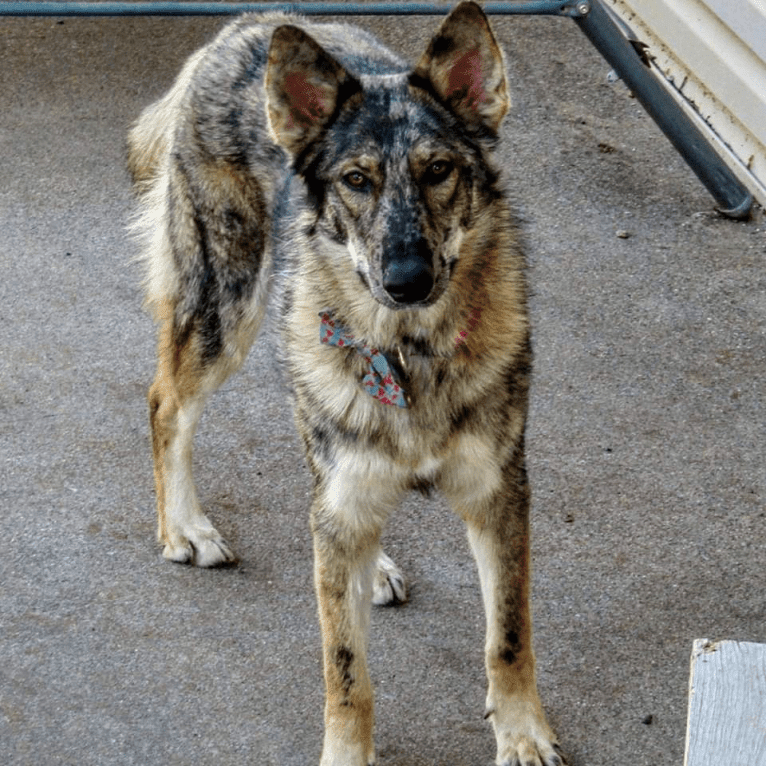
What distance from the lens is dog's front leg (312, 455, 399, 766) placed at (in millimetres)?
3527

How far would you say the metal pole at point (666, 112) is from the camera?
5.94 meters

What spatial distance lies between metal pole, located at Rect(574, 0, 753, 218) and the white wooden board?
4.18 m

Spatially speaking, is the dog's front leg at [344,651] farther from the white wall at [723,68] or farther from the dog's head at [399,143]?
the white wall at [723,68]

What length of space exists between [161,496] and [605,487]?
1555mm

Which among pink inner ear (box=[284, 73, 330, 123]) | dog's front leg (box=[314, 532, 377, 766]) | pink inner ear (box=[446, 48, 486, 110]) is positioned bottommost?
dog's front leg (box=[314, 532, 377, 766])

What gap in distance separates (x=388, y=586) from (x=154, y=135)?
183 cm

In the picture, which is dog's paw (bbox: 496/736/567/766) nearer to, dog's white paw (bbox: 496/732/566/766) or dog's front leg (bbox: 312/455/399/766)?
dog's white paw (bbox: 496/732/566/766)

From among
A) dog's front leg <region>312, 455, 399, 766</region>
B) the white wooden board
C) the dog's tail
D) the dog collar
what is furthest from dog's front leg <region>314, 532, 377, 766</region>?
the dog's tail

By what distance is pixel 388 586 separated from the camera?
4.22m

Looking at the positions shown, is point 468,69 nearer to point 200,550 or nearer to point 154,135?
point 154,135

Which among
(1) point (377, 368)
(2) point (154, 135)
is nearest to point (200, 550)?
(1) point (377, 368)

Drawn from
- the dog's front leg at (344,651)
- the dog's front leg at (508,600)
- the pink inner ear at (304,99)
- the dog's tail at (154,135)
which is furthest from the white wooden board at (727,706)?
the dog's tail at (154,135)

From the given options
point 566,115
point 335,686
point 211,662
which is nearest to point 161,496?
point 211,662

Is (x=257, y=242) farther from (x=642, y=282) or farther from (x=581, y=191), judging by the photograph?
(x=581, y=191)
